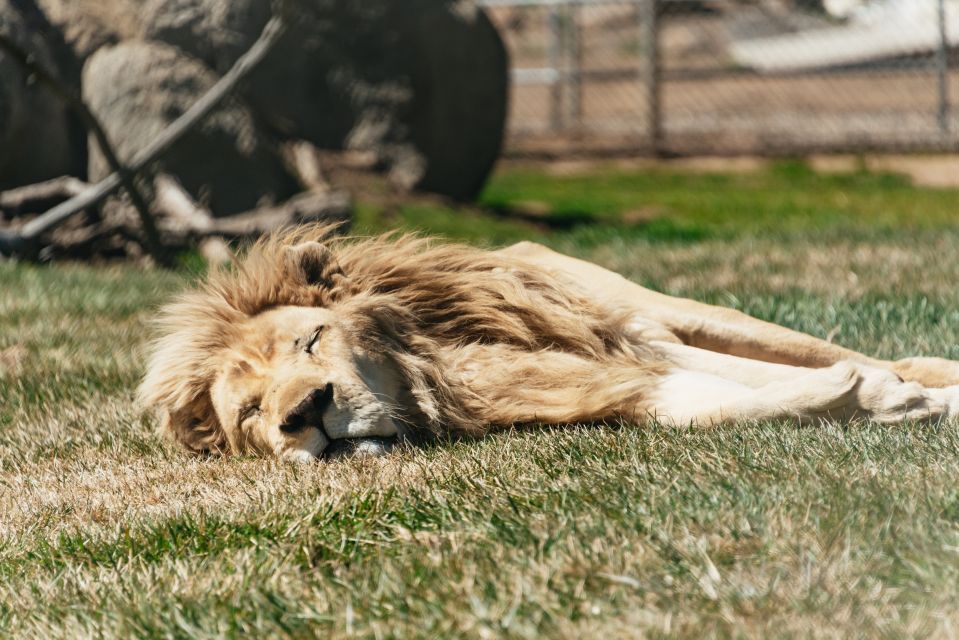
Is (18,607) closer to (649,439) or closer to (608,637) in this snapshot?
(608,637)

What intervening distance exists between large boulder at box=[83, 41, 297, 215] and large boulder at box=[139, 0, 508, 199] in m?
0.47

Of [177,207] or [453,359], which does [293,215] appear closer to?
[177,207]

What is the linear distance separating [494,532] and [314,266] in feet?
4.77

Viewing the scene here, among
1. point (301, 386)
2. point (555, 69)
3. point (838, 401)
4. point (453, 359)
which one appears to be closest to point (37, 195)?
point (453, 359)

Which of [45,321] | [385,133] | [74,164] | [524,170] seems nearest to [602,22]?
[524,170]

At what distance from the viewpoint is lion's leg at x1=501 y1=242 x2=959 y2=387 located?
13.2 ft

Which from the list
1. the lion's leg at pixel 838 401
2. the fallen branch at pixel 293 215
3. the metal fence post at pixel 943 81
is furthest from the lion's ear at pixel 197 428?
the metal fence post at pixel 943 81

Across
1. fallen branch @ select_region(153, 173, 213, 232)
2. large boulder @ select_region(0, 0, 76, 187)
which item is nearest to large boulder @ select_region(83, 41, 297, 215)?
fallen branch @ select_region(153, 173, 213, 232)

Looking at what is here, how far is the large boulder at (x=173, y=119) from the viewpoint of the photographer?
9828 millimetres

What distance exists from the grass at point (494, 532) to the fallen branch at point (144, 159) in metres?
3.57

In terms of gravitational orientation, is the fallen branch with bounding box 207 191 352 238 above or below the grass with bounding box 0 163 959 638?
below

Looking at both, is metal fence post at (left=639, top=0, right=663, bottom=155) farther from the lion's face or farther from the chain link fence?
the lion's face

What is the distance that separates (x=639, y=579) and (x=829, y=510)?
0.45 metres

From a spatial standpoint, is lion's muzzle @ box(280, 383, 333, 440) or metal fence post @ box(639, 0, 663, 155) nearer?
lion's muzzle @ box(280, 383, 333, 440)
